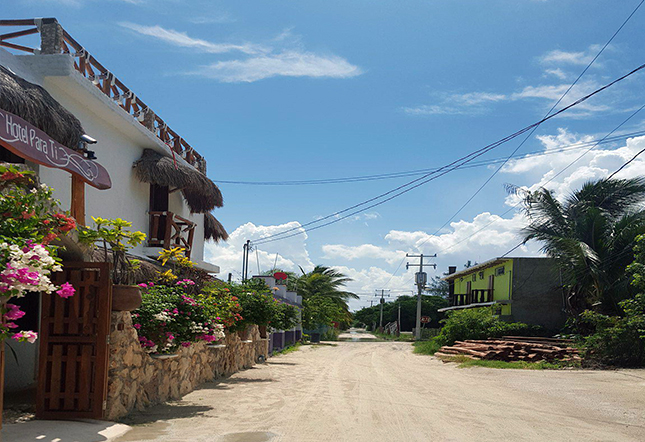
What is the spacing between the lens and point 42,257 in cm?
531

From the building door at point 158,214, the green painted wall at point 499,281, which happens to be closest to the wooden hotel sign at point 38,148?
the building door at point 158,214

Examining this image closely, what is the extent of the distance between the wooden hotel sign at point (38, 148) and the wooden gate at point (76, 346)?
175 centimetres

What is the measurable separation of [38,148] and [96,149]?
546 cm

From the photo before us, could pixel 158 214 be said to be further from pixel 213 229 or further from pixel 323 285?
pixel 323 285

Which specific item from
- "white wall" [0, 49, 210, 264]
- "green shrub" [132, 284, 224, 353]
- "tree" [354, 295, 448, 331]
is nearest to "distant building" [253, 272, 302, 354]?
"white wall" [0, 49, 210, 264]

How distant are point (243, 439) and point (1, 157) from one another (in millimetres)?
6951

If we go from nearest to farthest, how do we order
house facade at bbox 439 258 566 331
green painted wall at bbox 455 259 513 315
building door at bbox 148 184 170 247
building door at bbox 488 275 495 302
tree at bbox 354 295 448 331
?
building door at bbox 148 184 170 247 → house facade at bbox 439 258 566 331 → green painted wall at bbox 455 259 513 315 → building door at bbox 488 275 495 302 → tree at bbox 354 295 448 331

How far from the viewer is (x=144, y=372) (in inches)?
391

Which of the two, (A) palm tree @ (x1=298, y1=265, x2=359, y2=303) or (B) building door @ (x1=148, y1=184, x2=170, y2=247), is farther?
(A) palm tree @ (x1=298, y1=265, x2=359, y2=303)

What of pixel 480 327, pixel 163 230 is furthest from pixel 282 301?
pixel 163 230

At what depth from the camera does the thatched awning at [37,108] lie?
9977 millimetres

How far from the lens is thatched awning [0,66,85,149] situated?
9.98m

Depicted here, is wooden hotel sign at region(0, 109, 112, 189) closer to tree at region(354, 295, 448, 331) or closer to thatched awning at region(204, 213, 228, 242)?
thatched awning at region(204, 213, 228, 242)

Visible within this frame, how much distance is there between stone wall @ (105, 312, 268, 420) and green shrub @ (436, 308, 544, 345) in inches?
708
